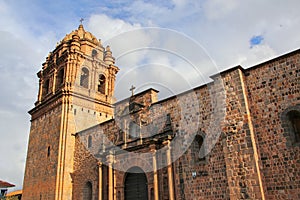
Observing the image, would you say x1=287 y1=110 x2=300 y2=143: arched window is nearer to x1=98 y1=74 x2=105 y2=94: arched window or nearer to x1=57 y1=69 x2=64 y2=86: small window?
x1=98 y1=74 x2=105 y2=94: arched window

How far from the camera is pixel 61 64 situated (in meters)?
22.0

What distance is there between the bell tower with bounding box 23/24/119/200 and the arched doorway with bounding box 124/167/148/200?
18.2 ft

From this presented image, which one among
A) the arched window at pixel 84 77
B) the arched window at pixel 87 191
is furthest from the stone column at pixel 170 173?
the arched window at pixel 84 77

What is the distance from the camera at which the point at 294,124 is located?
10195mm

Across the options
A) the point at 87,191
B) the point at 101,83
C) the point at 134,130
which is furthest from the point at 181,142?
the point at 101,83

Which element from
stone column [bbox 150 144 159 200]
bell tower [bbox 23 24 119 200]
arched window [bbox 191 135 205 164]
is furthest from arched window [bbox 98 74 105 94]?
arched window [bbox 191 135 205 164]

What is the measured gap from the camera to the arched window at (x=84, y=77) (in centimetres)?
2190

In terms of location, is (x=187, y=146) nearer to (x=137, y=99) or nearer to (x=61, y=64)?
(x=137, y=99)

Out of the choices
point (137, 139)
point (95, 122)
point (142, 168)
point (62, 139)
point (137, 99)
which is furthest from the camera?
point (95, 122)

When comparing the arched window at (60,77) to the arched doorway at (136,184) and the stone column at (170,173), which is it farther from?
the stone column at (170,173)

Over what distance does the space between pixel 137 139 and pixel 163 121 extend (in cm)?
163

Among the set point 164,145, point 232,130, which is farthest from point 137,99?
point 232,130

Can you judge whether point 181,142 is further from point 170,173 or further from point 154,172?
point 154,172

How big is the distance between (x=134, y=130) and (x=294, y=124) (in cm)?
790
